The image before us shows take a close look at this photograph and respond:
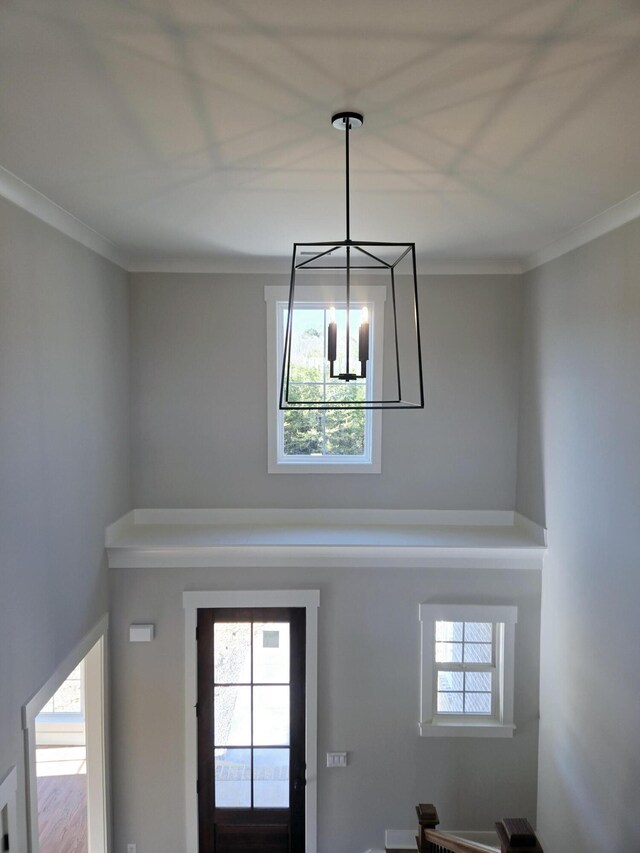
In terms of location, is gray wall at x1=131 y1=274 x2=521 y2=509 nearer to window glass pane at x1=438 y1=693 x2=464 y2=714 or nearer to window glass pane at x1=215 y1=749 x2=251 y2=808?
window glass pane at x1=438 y1=693 x2=464 y2=714

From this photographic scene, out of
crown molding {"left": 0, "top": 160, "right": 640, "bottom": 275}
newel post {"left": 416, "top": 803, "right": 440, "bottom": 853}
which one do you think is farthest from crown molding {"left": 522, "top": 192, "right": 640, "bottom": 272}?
newel post {"left": 416, "top": 803, "right": 440, "bottom": 853}

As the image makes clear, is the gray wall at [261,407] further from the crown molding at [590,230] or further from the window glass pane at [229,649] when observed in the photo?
the window glass pane at [229,649]

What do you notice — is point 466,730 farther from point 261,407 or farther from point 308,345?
point 308,345

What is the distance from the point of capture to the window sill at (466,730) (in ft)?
13.2

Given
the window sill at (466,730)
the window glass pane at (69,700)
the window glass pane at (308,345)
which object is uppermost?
the window glass pane at (308,345)

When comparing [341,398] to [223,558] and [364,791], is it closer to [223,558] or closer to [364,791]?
[223,558]

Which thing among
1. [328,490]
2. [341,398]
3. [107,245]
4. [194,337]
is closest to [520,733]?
[328,490]

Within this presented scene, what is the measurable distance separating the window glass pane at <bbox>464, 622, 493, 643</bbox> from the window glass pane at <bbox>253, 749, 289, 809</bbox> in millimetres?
1544

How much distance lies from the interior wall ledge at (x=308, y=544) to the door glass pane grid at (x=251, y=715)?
58 cm

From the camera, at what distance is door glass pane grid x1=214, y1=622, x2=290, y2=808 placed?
13.5 feet

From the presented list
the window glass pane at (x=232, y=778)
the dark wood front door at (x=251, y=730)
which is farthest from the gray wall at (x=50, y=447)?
the window glass pane at (x=232, y=778)

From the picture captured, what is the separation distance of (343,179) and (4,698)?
109 inches

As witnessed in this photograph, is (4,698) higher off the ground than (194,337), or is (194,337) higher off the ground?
(194,337)

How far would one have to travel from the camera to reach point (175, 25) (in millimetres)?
1460
